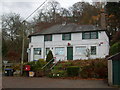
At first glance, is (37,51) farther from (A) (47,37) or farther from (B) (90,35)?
(B) (90,35)

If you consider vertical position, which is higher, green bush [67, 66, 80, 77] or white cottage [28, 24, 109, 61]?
white cottage [28, 24, 109, 61]

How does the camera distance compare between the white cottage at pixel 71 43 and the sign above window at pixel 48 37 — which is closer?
the white cottage at pixel 71 43

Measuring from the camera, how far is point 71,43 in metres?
24.7

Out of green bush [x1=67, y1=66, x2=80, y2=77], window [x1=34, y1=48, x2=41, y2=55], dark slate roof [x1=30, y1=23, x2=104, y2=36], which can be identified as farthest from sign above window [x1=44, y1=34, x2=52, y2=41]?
green bush [x1=67, y1=66, x2=80, y2=77]

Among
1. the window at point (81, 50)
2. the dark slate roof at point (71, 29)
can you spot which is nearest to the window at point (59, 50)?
the window at point (81, 50)

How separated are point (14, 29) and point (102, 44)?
21092mm

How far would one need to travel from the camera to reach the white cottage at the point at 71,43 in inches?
916

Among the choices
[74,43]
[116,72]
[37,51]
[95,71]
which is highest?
[74,43]

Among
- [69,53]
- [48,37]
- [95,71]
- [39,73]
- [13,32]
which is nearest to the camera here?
[95,71]

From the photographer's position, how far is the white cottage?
76.3ft

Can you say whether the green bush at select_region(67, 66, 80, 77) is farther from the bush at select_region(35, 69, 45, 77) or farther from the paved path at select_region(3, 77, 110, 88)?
the paved path at select_region(3, 77, 110, 88)

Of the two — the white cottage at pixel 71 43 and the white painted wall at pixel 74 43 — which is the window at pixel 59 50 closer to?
the white cottage at pixel 71 43

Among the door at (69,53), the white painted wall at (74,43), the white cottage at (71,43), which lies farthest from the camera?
the door at (69,53)

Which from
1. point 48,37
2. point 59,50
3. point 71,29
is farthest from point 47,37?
point 71,29
